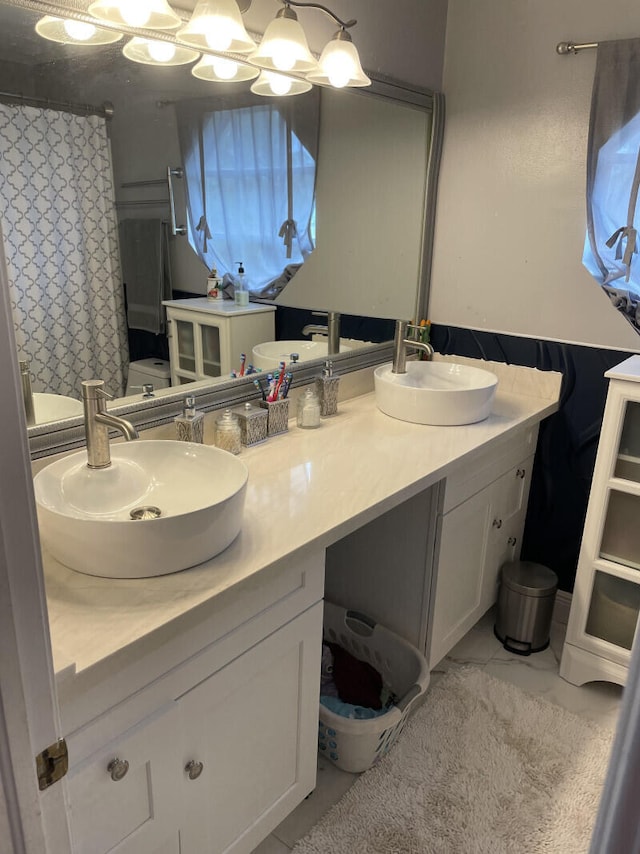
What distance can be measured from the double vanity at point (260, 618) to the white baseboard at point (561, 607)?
1.64 ft

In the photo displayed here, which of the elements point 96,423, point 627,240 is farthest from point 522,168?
point 96,423

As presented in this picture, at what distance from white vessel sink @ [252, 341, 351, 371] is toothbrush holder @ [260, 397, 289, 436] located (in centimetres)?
15

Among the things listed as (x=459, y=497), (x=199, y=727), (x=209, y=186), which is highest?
(x=209, y=186)

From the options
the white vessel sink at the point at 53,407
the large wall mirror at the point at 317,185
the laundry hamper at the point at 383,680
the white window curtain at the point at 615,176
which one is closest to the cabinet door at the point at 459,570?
the laundry hamper at the point at 383,680

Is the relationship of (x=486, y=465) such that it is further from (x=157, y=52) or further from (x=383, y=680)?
(x=157, y=52)

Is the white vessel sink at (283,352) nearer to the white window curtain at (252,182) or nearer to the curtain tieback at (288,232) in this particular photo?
the white window curtain at (252,182)

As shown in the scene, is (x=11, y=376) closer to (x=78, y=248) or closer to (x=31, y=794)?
(x=31, y=794)

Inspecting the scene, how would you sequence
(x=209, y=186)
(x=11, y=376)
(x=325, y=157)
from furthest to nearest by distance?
(x=325, y=157) < (x=209, y=186) < (x=11, y=376)

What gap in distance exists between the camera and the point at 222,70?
1603 mm

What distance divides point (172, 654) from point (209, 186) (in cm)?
120

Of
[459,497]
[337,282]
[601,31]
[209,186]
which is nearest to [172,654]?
[459,497]

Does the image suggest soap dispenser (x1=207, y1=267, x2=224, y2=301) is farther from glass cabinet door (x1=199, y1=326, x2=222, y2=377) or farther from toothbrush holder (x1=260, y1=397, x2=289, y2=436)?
toothbrush holder (x1=260, y1=397, x2=289, y2=436)

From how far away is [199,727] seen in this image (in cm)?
113

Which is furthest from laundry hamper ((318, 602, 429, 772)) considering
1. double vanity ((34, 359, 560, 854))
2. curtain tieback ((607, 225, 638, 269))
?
curtain tieback ((607, 225, 638, 269))
